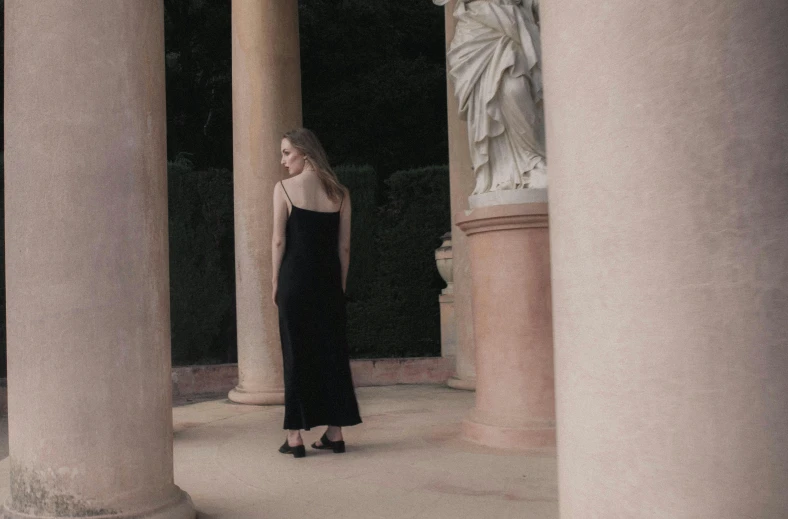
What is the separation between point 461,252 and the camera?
514 inches

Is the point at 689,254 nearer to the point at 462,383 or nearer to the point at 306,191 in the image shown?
the point at 306,191

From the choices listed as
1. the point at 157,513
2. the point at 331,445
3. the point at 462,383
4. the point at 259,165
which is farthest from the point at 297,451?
the point at 462,383

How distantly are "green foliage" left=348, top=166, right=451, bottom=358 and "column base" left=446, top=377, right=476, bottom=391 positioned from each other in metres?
6.41

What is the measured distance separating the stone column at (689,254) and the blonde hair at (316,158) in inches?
203

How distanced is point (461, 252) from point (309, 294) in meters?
5.60

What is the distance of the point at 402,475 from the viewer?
6.91 metres

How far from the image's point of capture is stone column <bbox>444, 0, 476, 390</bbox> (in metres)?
12.9

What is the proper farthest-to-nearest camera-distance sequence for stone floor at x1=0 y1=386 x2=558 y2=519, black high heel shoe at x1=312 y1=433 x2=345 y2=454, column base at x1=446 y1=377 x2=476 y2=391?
1. column base at x1=446 y1=377 x2=476 y2=391
2. black high heel shoe at x1=312 y1=433 x2=345 y2=454
3. stone floor at x1=0 y1=386 x2=558 y2=519

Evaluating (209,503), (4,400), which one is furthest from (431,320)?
(209,503)

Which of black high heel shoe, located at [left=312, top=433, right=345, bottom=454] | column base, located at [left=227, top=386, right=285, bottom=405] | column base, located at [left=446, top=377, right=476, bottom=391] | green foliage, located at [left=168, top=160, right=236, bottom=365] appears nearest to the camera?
black high heel shoe, located at [left=312, top=433, right=345, bottom=454]

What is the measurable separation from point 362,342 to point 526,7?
12446 millimetres

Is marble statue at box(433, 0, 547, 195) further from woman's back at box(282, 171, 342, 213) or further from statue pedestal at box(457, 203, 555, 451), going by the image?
woman's back at box(282, 171, 342, 213)

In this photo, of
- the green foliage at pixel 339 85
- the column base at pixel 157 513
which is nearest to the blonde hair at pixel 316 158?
the column base at pixel 157 513

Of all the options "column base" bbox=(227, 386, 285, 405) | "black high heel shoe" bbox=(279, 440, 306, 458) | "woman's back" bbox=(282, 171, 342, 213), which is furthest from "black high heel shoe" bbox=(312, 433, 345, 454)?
"column base" bbox=(227, 386, 285, 405)
